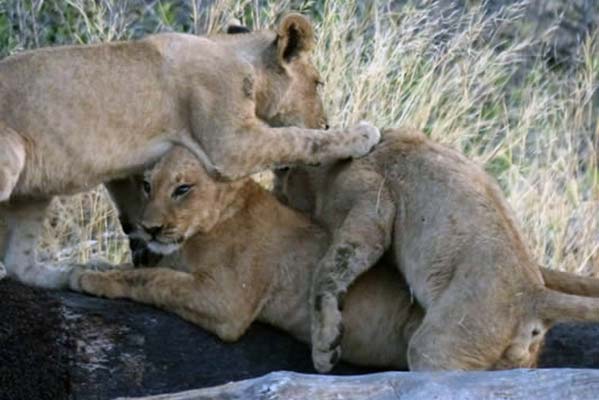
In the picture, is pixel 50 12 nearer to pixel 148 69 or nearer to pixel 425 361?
pixel 148 69

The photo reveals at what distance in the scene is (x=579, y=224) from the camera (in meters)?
9.68

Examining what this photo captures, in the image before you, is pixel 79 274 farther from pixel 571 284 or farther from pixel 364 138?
pixel 571 284

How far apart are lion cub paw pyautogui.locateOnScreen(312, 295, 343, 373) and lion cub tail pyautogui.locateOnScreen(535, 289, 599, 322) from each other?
2.66ft

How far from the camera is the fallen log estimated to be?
684 cm

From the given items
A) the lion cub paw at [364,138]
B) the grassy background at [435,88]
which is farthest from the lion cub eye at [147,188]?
the grassy background at [435,88]

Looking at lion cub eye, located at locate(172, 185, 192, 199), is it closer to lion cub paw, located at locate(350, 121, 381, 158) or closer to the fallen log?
the fallen log

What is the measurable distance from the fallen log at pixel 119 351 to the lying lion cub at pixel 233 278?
0.07m

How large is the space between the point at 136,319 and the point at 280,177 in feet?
3.96

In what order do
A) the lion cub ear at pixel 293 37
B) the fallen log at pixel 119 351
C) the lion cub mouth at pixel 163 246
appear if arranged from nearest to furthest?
1. the fallen log at pixel 119 351
2. the lion cub mouth at pixel 163 246
3. the lion cub ear at pixel 293 37

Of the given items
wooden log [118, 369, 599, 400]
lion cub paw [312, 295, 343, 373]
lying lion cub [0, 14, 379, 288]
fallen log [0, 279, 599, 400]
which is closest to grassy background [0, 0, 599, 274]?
lying lion cub [0, 14, 379, 288]

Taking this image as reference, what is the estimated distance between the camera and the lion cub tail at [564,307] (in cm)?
664

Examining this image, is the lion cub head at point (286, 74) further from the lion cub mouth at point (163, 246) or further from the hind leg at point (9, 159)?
the hind leg at point (9, 159)

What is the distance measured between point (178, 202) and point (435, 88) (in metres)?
3.47

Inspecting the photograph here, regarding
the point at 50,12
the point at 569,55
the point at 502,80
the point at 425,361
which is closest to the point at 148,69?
the point at 425,361
